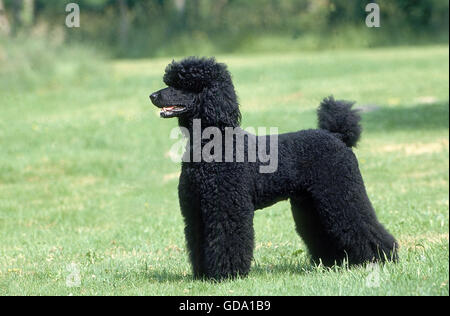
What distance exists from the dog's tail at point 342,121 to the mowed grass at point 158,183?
3.81 feet

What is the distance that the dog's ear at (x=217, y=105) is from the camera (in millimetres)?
5586

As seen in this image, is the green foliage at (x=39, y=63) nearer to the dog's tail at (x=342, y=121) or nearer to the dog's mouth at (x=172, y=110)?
the dog's tail at (x=342, y=121)

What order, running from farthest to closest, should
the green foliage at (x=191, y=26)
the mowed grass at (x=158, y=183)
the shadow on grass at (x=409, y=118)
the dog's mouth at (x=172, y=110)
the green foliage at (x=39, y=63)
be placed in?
the green foliage at (x=191, y=26), the green foliage at (x=39, y=63), the shadow on grass at (x=409, y=118), the mowed grass at (x=158, y=183), the dog's mouth at (x=172, y=110)

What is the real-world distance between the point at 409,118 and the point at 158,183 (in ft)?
25.7

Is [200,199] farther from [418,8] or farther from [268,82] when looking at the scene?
[268,82]

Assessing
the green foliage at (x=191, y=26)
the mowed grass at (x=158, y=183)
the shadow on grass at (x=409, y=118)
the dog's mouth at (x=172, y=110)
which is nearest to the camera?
the dog's mouth at (x=172, y=110)

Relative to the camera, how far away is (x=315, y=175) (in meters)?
5.99

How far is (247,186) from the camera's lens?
5711mm

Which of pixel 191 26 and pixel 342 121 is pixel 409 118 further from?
pixel 191 26

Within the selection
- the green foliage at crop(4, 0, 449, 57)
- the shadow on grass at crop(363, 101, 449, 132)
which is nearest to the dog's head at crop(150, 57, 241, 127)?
the shadow on grass at crop(363, 101, 449, 132)

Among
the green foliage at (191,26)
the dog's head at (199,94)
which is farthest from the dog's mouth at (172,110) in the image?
the green foliage at (191,26)

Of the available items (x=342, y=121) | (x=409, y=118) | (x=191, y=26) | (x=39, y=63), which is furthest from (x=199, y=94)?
(x=191, y=26)

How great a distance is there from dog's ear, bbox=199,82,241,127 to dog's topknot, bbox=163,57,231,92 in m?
0.05

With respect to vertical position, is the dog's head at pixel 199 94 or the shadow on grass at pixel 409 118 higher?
the dog's head at pixel 199 94
